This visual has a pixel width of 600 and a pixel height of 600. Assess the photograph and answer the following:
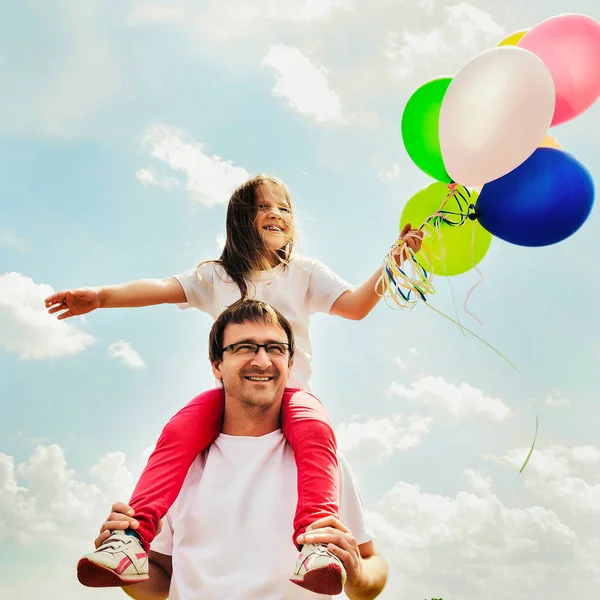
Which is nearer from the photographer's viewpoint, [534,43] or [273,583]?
[273,583]

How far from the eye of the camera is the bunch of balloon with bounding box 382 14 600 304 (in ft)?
9.71

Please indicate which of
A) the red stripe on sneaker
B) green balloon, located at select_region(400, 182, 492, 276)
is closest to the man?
the red stripe on sneaker

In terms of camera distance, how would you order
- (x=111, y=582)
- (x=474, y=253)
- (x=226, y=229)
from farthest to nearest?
1. (x=226, y=229)
2. (x=474, y=253)
3. (x=111, y=582)

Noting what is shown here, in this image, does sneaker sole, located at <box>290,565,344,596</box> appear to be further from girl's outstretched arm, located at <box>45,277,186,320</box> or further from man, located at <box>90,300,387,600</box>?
girl's outstretched arm, located at <box>45,277,186,320</box>

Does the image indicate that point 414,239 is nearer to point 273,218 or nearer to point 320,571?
point 273,218

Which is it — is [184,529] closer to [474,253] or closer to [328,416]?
[328,416]

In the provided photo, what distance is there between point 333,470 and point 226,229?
5.96 ft

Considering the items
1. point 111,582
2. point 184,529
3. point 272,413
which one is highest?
point 272,413

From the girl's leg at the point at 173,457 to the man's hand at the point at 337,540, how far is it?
1.98ft

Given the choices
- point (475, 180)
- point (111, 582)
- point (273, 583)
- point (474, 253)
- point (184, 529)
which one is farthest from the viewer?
point (474, 253)

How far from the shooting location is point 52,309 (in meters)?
3.32

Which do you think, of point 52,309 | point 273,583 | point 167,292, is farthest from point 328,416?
point 52,309

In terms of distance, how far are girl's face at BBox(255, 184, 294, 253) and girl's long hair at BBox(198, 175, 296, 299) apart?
2 cm

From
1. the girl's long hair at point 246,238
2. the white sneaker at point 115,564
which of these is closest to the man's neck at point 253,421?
the white sneaker at point 115,564
